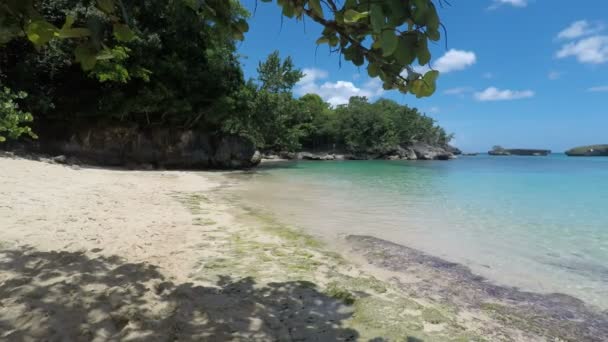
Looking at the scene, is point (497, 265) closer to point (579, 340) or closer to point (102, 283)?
point (579, 340)

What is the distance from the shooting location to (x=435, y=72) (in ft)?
4.74

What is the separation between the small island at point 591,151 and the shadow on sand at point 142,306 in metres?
122

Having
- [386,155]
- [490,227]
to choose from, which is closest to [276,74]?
[490,227]

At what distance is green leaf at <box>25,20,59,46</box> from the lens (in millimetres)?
1280

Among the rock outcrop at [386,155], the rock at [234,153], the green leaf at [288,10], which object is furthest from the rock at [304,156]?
the green leaf at [288,10]

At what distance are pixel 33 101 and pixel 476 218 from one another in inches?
712

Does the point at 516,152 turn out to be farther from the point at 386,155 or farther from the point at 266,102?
the point at 266,102

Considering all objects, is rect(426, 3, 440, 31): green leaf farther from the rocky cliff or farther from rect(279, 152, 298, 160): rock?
rect(279, 152, 298, 160): rock

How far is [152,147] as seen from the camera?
19469mm

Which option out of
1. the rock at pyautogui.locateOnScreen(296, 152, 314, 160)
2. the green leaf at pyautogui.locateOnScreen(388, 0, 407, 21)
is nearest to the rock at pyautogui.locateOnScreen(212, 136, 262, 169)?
the green leaf at pyautogui.locateOnScreen(388, 0, 407, 21)

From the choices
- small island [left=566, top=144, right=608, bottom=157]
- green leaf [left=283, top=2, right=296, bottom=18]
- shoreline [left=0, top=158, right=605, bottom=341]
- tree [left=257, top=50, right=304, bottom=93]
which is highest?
tree [left=257, top=50, right=304, bottom=93]

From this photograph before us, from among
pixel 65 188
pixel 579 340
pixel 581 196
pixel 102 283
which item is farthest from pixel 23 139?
pixel 581 196

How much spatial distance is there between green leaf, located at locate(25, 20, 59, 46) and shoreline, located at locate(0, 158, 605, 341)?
5.84 feet

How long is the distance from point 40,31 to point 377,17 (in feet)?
4.34
